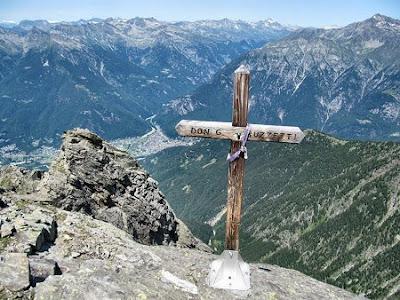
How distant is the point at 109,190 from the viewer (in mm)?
64562

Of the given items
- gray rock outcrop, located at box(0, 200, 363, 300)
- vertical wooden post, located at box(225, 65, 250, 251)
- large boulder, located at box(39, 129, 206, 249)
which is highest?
vertical wooden post, located at box(225, 65, 250, 251)

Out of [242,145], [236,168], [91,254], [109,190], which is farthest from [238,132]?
[109,190]

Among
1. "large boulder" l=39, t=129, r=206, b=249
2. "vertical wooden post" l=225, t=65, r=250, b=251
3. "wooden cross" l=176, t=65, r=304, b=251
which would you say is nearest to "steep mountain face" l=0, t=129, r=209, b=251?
"large boulder" l=39, t=129, r=206, b=249

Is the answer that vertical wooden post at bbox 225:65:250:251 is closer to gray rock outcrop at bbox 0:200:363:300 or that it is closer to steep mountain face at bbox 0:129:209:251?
gray rock outcrop at bbox 0:200:363:300

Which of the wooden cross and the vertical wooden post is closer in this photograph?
the vertical wooden post

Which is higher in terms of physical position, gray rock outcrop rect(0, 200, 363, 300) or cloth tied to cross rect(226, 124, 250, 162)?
cloth tied to cross rect(226, 124, 250, 162)

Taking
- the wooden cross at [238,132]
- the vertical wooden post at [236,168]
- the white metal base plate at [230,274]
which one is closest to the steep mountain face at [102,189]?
the white metal base plate at [230,274]

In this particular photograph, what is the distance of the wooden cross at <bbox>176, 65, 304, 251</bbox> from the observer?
2484 centimetres

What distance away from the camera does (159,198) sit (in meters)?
72.9

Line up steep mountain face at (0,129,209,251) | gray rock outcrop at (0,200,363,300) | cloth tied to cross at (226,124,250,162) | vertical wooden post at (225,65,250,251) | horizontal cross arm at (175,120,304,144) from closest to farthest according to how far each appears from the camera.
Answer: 1. vertical wooden post at (225,65,250,251)
2. gray rock outcrop at (0,200,363,300)
3. cloth tied to cross at (226,124,250,162)
4. horizontal cross arm at (175,120,304,144)
5. steep mountain face at (0,129,209,251)

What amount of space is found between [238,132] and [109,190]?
137 ft

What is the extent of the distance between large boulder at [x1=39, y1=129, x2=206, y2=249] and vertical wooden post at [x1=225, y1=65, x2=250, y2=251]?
28.6 metres

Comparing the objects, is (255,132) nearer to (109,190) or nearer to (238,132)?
(238,132)

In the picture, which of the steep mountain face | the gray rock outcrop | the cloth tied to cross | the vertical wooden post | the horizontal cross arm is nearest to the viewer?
the vertical wooden post
